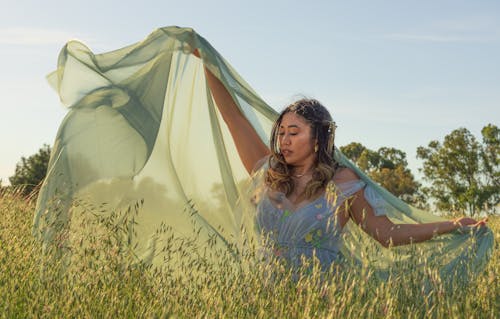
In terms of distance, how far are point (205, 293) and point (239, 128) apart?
2.43m

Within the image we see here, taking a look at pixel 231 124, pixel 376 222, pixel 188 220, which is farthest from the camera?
pixel 231 124

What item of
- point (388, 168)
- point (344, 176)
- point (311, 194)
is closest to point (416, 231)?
point (344, 176)

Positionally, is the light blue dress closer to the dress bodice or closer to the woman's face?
the dress bodice

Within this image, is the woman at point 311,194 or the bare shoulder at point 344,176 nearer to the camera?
the woman at point 311,194

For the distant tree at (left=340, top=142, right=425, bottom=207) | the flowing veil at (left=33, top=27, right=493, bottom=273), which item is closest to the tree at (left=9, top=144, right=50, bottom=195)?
the distant tree at (left=340, top=142, right=425, bottom=207)

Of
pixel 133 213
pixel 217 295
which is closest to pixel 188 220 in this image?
pixel 133 213

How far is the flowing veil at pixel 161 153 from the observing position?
14.5 feet

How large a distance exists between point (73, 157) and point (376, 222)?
2141 millimetres

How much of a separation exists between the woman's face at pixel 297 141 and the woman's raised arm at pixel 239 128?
56 centimetres

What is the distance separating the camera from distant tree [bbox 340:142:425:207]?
130ft

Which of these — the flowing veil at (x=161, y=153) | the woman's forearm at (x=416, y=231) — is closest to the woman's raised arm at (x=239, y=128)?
the flowing veil at (x=161, y=153)

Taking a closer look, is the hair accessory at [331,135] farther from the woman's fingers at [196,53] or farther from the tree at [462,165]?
the tree at [462,165]

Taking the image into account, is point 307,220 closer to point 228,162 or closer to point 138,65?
point 228,162

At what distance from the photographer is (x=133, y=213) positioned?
457 centimetres
